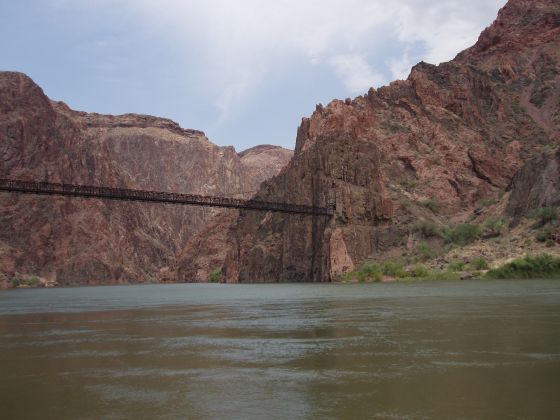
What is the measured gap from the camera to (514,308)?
25750mm

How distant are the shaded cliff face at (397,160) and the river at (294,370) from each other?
64600mm

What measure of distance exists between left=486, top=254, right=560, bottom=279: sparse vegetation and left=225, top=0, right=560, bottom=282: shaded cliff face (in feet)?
90.9

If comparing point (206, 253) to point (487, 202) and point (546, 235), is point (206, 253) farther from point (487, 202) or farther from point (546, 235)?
point (546, 235)

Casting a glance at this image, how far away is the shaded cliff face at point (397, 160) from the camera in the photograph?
3497 inches

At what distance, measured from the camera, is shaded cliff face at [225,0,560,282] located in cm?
8881

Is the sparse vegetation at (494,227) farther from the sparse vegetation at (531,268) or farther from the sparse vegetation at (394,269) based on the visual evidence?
the sparse vegetation at (531,268)

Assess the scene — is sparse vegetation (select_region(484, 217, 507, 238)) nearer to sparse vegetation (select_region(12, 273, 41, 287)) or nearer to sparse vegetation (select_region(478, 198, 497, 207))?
sparse vegetation (select_region(478, 198, 497, 207))

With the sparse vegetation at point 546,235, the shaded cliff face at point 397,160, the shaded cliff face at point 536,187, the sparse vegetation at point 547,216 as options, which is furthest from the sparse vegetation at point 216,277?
the sparse vegetation at point 546,235

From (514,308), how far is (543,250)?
37.2 m

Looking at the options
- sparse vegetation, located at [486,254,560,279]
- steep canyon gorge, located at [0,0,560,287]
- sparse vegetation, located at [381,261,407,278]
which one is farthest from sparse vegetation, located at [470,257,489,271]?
steep canyon gorge, located at [0,0,560,287]

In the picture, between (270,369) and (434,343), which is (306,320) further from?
(270,369)

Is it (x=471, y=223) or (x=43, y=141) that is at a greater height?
(x=43, y=141)

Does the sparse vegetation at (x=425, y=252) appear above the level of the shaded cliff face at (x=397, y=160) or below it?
below

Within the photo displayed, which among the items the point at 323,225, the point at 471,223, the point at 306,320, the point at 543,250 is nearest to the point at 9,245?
the point at 323,225
